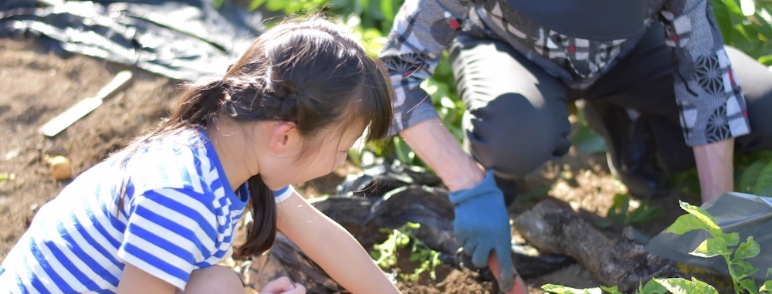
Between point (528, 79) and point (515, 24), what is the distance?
141 mm

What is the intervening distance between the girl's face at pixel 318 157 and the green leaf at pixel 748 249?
2.29 feet

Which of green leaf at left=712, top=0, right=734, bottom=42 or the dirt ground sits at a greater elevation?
green leaf at left=712, top=0, right=734, bottom=42

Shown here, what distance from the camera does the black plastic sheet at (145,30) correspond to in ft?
9.53

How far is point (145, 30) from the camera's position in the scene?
3.08m

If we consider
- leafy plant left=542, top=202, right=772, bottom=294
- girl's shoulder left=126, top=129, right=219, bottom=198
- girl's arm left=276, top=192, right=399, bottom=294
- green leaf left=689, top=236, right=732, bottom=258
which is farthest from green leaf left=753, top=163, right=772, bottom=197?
girl's shoulder left=126, top=129, right=219, bottom=198

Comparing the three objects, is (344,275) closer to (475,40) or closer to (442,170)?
(442,170)

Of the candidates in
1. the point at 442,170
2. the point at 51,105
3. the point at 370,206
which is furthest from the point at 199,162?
the point at 51,105

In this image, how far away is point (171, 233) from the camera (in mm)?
1071

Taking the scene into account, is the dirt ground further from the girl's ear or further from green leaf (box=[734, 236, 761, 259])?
the girl's ear

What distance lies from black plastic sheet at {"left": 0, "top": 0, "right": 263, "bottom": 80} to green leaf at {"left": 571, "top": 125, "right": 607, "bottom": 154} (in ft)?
4.35

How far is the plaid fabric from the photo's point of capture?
5.54ft

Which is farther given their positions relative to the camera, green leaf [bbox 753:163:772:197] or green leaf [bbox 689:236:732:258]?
green leaf [bbox 753:163:772:197]

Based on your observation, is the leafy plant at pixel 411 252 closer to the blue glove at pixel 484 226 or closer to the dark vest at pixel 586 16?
the blue glove at pixel 484 226

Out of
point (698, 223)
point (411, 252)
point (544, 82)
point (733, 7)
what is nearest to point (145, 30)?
point (411, 252)
